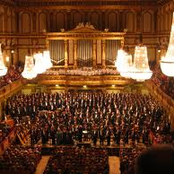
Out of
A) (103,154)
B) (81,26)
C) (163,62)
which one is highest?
(81,26)

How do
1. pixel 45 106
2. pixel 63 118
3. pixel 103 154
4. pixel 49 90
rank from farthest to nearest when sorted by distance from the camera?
pixel 49 90, pixel 45 106, pixel 63 118, pixel 103 154

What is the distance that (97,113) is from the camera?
22062mm

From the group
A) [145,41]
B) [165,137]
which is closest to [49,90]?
[145,41]

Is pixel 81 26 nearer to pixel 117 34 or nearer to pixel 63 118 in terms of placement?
pixel 117 34

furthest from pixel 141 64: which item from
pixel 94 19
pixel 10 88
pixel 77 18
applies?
pixel 77 18

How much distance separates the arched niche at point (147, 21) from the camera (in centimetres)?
3475

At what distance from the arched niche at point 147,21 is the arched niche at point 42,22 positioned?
9.38 metres

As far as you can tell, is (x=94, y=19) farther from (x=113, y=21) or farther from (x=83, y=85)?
(x=83, y=85)

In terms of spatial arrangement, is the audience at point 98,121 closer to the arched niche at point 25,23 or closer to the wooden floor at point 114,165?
the wooden floor at point 114,165

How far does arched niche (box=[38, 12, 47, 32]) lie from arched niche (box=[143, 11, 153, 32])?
9.38 meters

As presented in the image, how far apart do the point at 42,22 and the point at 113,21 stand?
675cm

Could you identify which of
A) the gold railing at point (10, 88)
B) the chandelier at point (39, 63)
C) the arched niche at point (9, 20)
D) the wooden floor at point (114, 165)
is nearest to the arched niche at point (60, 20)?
the arched niche at point (9, 20)

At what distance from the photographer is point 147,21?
34844 millimetres

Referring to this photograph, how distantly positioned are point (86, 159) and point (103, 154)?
3.95ft
